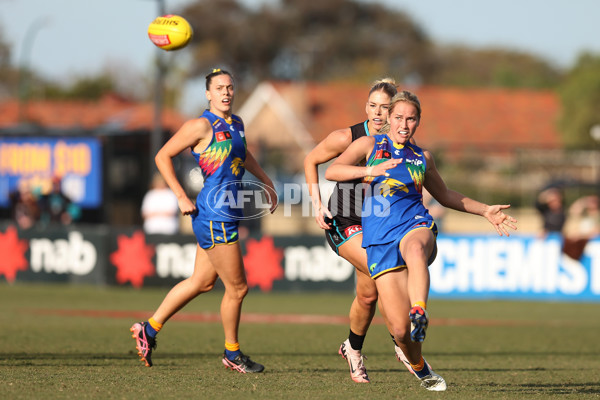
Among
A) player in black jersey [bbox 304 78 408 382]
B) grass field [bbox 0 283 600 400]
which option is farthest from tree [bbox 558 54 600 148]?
player in black jersey [bbox 304 78 408 382]

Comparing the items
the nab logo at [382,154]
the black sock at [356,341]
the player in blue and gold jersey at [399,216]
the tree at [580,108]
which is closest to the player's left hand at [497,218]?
the player in blue and gold jersey at [399,216]

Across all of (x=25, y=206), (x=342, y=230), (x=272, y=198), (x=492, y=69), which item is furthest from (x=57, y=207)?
(x=492, y=69)

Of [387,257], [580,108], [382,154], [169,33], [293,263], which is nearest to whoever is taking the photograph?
[387,257]

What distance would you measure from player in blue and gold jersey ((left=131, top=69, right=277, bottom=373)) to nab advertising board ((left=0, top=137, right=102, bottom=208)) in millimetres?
16233

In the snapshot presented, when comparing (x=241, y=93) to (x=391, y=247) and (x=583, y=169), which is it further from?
(x=391, y=247)

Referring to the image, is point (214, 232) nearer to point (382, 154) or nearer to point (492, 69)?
point (382, 154)

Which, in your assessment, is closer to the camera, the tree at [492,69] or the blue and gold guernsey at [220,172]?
the blue and gold guernsey at [220,172]

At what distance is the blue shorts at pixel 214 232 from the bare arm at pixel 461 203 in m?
1.61

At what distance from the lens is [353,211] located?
7379 mm

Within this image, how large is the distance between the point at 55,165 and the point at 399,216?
61.1 feet

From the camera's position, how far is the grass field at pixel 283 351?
6.57 m

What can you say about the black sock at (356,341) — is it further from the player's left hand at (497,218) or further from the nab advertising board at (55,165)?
the nab advertising board at (55,165)

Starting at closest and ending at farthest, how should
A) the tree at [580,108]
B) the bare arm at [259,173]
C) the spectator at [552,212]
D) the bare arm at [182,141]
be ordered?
the bare arm at [182,141] < the bare arm at [259,173] < the spectator at [552,212] < the tree at [580,108]

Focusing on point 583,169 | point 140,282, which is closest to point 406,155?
point 140,282
